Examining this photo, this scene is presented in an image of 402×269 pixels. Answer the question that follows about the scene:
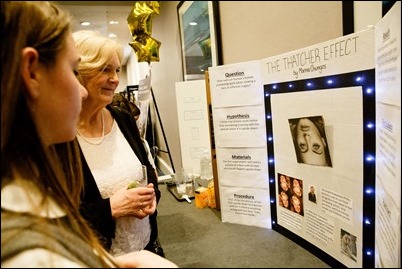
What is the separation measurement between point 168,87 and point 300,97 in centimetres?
298

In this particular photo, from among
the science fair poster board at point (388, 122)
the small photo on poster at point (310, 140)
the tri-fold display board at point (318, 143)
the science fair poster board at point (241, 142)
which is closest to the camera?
the science fair poster board at point (388, 122)

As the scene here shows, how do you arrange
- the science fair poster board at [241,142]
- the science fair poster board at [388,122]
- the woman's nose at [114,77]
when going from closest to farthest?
the science fair poster board at [388,122] < the woman's nose at [114,77] < the science fair poster board at [241,142]

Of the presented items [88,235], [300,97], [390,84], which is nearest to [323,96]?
[300,97]

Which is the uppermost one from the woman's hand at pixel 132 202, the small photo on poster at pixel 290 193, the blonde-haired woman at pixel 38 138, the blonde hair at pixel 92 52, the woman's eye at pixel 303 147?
the blonde hair at pixel 92 52

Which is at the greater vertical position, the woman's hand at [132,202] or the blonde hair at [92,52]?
the blonde hair at [92,52]

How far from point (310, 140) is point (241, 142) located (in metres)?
0.43

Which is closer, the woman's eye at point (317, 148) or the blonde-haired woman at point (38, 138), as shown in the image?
the blonde-haired woman at point (38, 138)

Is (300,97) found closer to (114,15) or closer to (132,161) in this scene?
(132,161)

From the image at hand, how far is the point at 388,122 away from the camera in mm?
686

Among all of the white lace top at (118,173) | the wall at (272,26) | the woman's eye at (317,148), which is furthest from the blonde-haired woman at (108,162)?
the wall at (272,26)

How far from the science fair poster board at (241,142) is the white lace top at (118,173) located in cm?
46

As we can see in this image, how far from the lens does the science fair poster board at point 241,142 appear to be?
4.71 ft

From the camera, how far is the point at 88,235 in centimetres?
57

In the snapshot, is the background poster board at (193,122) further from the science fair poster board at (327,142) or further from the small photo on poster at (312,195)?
the small photo on poster at (312,195)
